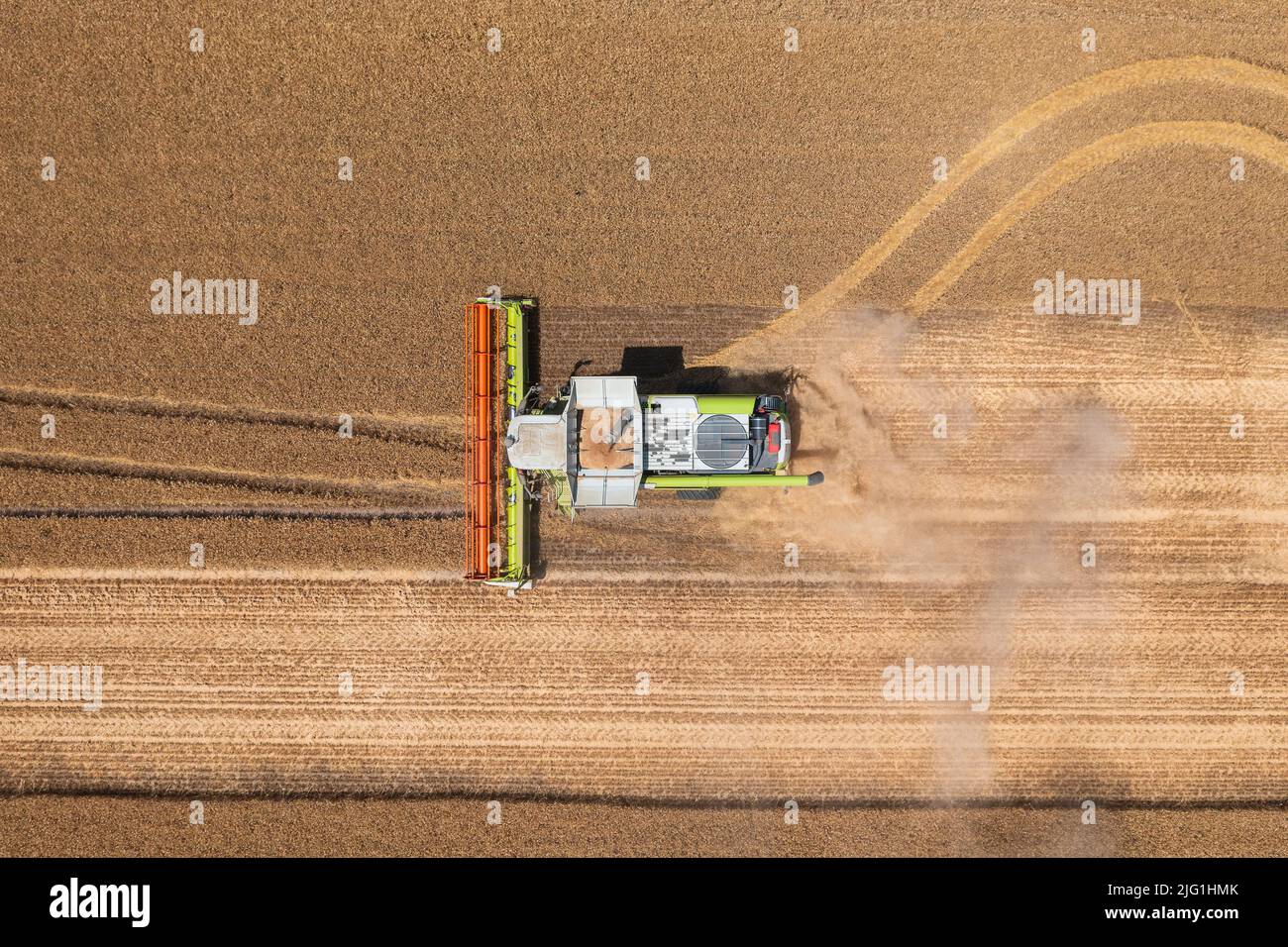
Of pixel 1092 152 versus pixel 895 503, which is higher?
pixel 1092 152

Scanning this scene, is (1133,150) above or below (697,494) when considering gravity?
above

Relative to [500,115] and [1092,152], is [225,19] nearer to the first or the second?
[500,115]

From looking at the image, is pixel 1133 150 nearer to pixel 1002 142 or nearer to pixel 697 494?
pixel 1002 142

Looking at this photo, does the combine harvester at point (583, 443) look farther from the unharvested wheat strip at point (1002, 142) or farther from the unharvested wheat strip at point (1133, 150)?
the unharvested wheat strip at point (1133, 150)

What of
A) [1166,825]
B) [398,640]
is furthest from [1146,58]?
[398,640]

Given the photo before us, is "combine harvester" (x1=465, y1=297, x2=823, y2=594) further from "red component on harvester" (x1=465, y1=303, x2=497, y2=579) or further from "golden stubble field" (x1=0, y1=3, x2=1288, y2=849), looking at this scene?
"golden stubble field" (x1=0, y1=3, x2=1288, y2=849)

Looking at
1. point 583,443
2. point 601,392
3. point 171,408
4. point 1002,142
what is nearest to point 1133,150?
point 1002,142
